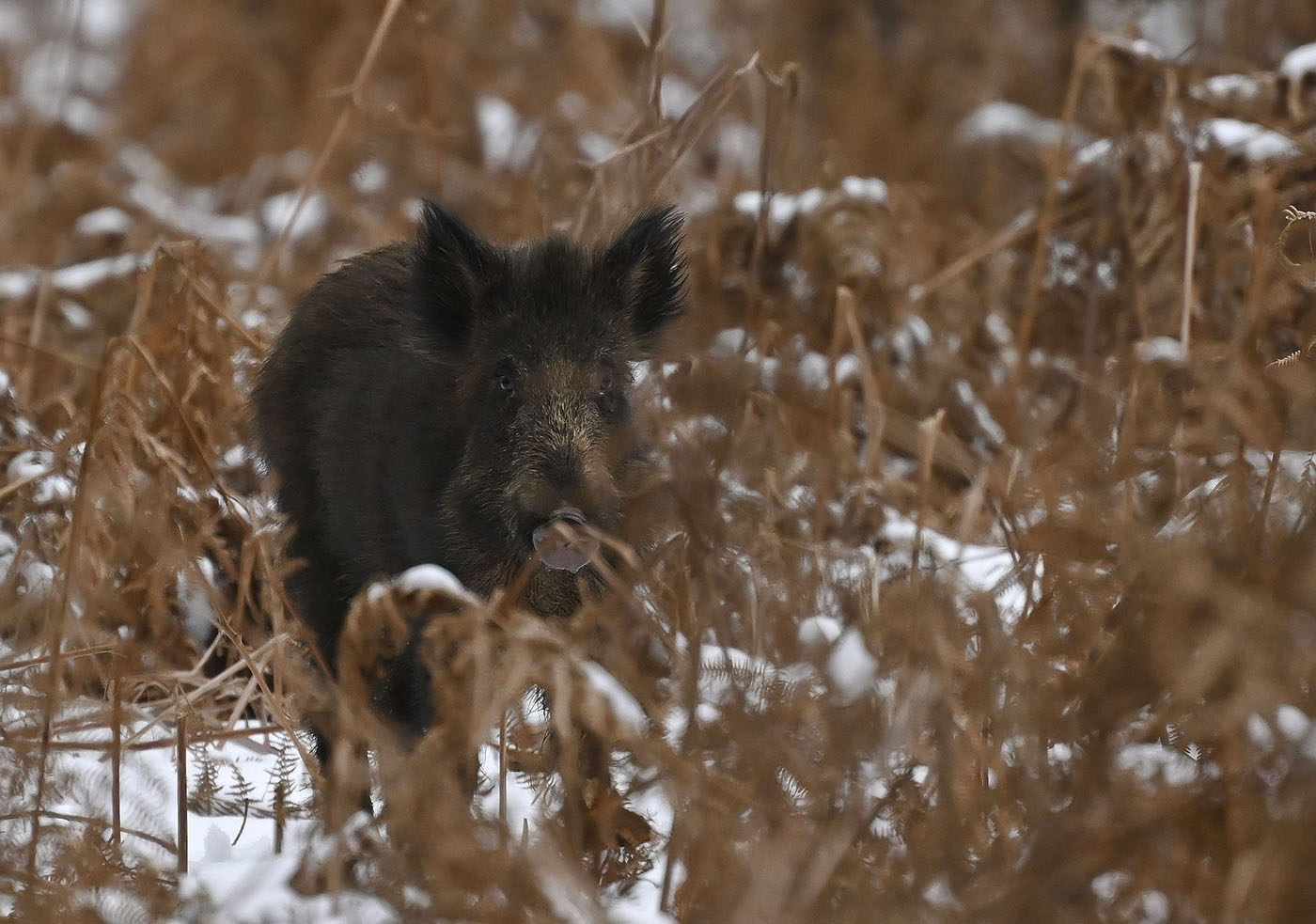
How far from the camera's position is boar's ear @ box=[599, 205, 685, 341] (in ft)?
12.8

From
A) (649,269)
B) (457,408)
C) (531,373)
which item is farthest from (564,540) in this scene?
(649,269)

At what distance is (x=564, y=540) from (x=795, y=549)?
141cm

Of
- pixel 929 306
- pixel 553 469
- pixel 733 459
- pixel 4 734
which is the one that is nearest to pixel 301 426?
pixel 553 469

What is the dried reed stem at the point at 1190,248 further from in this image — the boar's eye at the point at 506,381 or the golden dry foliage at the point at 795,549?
the boar's eye at the point at 506,381

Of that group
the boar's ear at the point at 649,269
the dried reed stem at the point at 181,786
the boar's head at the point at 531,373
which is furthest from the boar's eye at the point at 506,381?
the dried reed stem at the point at 181,786

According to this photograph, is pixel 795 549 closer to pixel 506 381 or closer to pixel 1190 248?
pixel 506 381

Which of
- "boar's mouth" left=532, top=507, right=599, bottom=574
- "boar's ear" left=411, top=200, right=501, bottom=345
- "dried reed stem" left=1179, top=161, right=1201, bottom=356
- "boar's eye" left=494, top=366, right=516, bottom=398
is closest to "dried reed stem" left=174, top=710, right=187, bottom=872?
"boar's mouth" left=532, top=507, right=599, bottom=574

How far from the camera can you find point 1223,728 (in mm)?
2236

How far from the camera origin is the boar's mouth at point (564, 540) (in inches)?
109

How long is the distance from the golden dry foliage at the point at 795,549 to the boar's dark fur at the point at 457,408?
201 mm

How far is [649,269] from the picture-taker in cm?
404

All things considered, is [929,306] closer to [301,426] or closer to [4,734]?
[301,426]

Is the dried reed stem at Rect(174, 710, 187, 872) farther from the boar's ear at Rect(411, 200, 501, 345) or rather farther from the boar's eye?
the boar's ear at Rect(411, 200, 501, 345)

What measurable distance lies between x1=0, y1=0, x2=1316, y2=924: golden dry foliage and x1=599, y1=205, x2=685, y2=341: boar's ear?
200 millimetres
